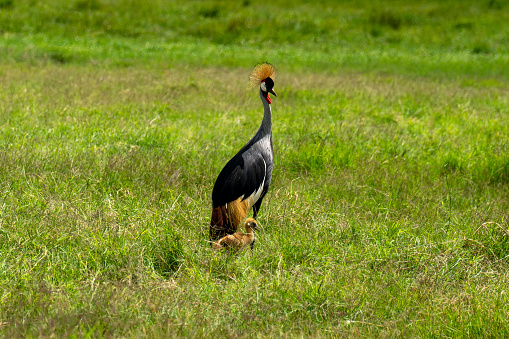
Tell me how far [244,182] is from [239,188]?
6cm

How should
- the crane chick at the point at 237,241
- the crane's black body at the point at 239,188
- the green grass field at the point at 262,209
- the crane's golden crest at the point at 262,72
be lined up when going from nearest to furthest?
1. the green grass field at the point at 262,209
2. the crane chick at the point at 237,241
3. the crane's black body at the point at 239,188
4. the crane's golden crest at the point at 262,72

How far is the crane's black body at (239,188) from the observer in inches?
174

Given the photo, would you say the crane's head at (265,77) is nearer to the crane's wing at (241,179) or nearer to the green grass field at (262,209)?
the crane's wing at (241,179)

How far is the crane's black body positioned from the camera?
4.41 m

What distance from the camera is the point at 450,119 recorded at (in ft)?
31.7

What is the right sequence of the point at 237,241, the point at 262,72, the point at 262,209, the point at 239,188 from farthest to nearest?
1. the point at 262,209
2. the point at 262,72
3. the point at 239,188
4. the point at 237,241

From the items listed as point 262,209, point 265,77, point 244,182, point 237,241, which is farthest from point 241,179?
point 265,77

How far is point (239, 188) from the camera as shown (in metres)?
4.52

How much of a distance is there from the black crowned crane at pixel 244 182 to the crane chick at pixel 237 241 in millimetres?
147

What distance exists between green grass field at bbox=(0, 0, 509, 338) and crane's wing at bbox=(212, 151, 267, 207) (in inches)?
13.9

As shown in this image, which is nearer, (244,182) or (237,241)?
(237,241)

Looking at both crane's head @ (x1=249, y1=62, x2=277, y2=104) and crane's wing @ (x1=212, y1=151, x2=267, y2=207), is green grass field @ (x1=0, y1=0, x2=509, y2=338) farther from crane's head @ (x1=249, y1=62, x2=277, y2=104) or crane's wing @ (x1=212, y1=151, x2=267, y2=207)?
crane's head @ (x1=249, y1=62, x2=277, y2=104)

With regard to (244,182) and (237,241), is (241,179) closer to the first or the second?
(244,182)

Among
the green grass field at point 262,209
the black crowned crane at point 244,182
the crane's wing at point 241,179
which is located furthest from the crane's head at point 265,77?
the green grass field at point 262,209
